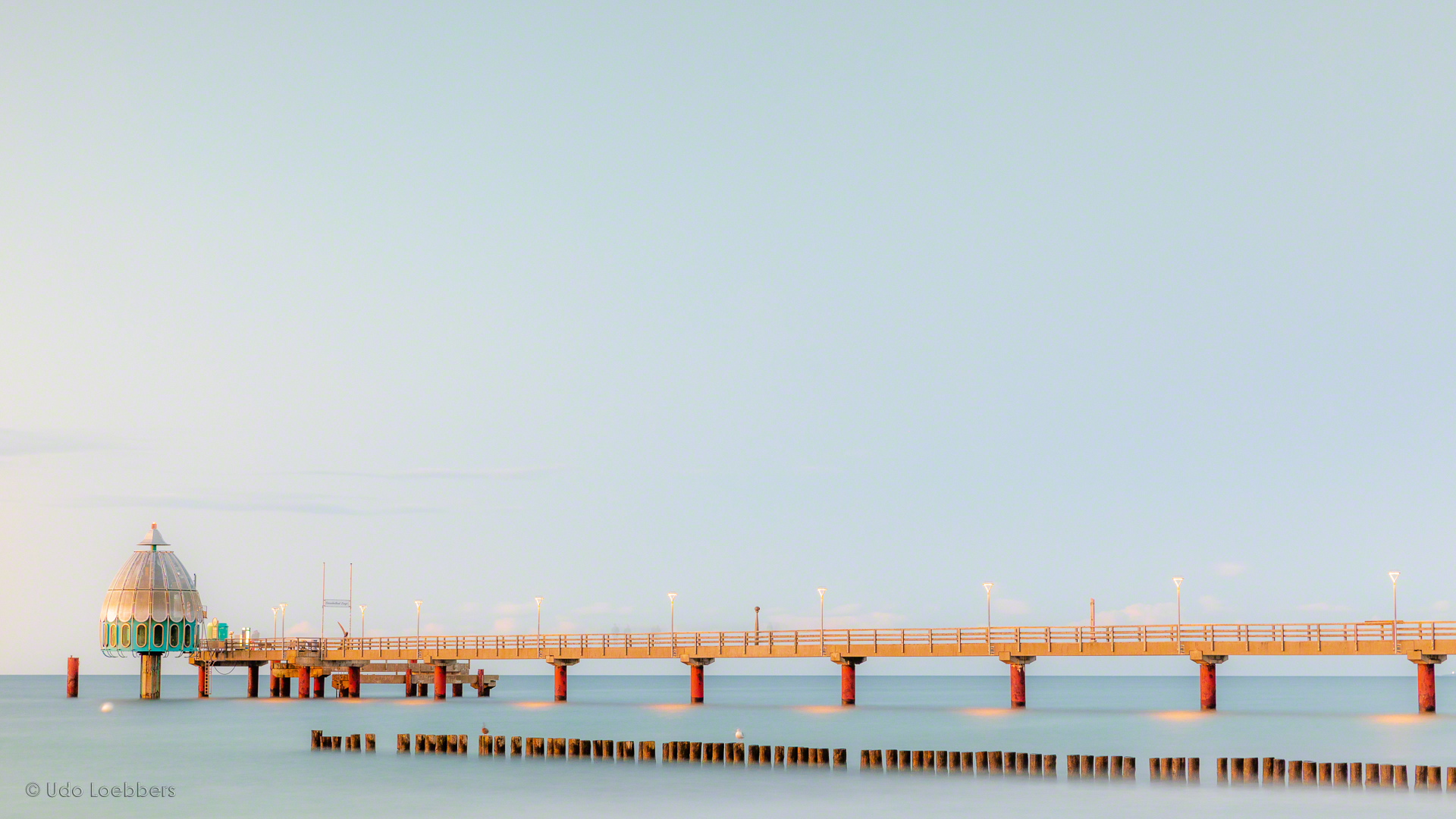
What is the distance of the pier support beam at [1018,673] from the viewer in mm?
70312

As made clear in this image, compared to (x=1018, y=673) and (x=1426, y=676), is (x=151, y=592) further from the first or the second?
(x=1426, y=676)

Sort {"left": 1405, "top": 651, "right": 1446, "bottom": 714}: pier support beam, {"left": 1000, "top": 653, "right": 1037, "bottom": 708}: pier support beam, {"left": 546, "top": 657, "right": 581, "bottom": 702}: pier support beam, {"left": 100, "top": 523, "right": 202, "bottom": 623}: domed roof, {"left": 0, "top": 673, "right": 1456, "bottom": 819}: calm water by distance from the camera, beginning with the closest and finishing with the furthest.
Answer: {"left": 0, "top": 673, "right": 1456, "bottom": 819}: calm water < {"left": 1405, "top": 651, "right": 1446, "bottom": 714}: pier support beam < {"left": 1000, "top": 653, "right": 1037, "bottom": 708}: pier support beam < {"left": 546, "top": 657, "right": 581, "bottom": 702}: pier support beam < {"left": 100, "top": 523, "right": 202, "bottom": 623}: domed roof

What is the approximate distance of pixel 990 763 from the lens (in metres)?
44.7

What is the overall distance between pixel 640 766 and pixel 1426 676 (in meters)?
39.7

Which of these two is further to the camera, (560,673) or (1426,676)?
(560,673)

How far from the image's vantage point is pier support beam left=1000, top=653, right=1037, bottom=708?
70.3m

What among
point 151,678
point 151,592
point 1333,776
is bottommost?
point 151,678

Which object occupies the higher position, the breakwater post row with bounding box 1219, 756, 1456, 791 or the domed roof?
the domed roof

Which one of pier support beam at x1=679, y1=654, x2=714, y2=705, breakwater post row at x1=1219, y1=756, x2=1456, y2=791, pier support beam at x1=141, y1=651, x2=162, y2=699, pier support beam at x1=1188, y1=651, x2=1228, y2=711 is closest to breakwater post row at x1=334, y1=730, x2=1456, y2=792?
breakwater post row at x1=1219, y1=756, x2=1456, y2=791

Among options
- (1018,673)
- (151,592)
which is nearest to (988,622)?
(1018,673)

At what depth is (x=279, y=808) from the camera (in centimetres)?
3844

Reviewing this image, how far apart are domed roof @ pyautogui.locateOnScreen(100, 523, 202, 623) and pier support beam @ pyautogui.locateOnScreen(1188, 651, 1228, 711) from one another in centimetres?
5520

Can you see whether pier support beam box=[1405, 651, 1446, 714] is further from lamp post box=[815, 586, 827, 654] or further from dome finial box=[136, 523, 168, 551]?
dome finial box=[136, 523, 168, 551]

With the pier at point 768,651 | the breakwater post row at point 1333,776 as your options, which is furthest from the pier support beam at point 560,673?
the breakwater post row at point 1333,776
